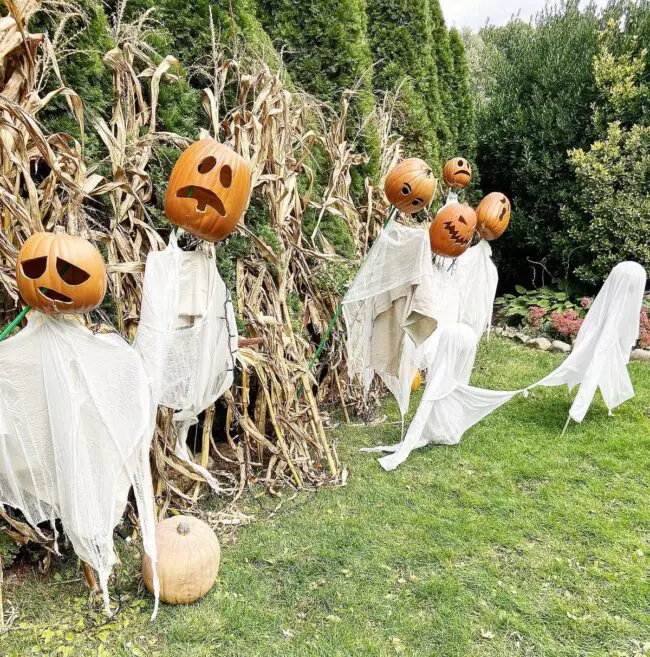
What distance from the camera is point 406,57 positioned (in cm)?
607

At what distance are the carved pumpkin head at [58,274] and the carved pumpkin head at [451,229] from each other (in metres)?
1.77

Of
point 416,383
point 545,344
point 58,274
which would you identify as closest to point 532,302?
point 545,344

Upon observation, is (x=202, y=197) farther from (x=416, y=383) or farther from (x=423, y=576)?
(x=416, y=383)

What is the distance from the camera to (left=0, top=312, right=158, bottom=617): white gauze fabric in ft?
6.23

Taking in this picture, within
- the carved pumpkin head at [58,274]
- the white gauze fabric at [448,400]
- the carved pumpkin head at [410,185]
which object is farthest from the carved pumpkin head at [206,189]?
the white gauze fabric at [448,400]

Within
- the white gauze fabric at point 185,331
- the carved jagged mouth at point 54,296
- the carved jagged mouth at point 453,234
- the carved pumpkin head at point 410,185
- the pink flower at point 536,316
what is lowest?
the pink flower at point 536,316

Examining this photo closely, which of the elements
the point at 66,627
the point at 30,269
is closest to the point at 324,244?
the point at 30,269

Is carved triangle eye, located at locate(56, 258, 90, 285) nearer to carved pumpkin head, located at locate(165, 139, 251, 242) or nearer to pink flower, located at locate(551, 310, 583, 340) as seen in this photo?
carved pumpkin head, located at locate(165, 139, 251, 242)

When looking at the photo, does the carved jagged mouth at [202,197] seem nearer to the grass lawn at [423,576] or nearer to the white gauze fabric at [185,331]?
the white gauze fabric at [185,331]

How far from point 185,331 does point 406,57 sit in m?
5.07

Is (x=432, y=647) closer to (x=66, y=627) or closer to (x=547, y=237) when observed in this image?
(x=66, y=627)

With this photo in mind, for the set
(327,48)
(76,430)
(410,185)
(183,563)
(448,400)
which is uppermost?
(327,48)

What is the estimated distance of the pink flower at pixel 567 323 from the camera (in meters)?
6.63

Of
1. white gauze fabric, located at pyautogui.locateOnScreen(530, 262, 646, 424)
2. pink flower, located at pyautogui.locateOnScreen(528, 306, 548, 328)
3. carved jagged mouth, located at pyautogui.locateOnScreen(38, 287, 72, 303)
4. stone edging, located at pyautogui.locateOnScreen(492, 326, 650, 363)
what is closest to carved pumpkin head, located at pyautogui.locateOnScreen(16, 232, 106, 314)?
carved jagged mouth, located at pyautogui.locateOnScreen(38, 287, 72, 303)
